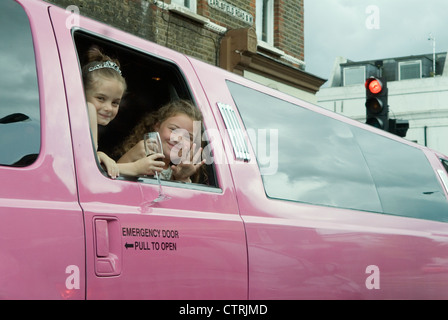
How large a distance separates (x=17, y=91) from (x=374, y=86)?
359 inches

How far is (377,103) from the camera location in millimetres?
10648

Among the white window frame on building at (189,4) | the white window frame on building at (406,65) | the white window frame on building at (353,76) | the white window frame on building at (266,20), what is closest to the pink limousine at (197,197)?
the white window frame on building at (189,4)

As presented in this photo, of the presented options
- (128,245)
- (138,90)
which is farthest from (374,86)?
(128,245)

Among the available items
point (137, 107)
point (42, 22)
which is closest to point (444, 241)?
point (137, 107)

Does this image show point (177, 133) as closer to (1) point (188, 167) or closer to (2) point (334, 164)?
(1) point (188, 167)

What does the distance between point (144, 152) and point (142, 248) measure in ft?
1.97

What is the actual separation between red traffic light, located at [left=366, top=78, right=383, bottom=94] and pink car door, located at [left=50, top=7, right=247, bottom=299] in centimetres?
821

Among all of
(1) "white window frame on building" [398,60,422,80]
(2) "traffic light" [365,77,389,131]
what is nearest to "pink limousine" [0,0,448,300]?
(2) "traffic light" [365,77,389,131]

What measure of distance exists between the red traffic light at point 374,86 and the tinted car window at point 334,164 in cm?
584

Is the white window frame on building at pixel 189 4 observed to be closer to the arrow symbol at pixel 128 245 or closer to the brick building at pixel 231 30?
the brick building at pixel 231 30

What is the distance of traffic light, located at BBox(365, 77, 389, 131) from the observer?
34.9ft

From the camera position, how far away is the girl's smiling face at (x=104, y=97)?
268cm

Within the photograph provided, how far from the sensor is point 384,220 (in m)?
4.02

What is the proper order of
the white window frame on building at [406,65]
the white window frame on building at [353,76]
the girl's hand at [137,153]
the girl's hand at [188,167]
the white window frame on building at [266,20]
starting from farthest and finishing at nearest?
the white window frame on building at [353,76]
the white window frame on building at [406,65]
the white window frame on building at [266,20]
the girl's hand at [188,167]
the girl's hand at [137,153]
